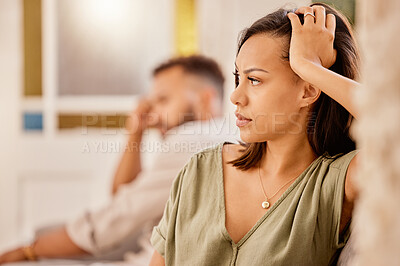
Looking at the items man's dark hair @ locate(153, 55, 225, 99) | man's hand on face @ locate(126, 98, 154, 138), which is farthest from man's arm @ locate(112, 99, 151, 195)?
man's dark hair @ locate(153, 55, 225, 99)

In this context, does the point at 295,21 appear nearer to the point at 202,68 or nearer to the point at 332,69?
the point at 332,69

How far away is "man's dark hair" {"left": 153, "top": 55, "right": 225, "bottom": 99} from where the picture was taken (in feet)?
7.50

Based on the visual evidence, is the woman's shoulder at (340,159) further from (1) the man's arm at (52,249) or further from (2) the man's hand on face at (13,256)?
(2) the man's hand on face at (13,256)

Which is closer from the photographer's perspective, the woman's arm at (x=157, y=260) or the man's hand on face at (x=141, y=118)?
the woman's arm at (x=157, y=260)

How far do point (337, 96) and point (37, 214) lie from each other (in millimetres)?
3004

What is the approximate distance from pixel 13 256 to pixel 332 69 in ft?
4.50

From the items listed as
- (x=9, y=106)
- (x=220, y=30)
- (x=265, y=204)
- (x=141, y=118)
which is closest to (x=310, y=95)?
(x=265, y=204)

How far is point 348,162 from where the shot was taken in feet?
2.96

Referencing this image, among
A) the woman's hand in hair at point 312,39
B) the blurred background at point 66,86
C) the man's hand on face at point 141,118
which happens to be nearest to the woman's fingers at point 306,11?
the woman's hand in hair at point 312,39

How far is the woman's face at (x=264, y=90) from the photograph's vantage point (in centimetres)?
92

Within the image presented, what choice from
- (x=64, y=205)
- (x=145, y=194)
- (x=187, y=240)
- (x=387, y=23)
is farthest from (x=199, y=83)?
(x=387, y=23)

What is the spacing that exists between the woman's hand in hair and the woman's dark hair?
0.03 metres

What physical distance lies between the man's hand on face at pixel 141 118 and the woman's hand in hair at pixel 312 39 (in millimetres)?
1504

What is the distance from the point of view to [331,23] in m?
0.89
